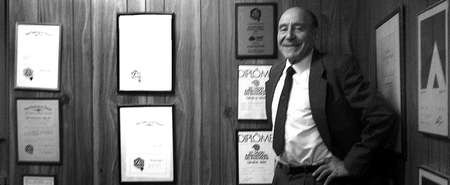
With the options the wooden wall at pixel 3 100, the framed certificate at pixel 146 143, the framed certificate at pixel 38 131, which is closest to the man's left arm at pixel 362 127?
the framed certificate at pixel 146 143

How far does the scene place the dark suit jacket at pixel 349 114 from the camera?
1.57 m

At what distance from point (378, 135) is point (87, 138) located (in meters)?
1.57

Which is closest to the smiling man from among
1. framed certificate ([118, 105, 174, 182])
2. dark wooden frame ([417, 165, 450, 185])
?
dark wooden frame ([417, 165, 450, 185])

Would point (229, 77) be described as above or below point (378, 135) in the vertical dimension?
above

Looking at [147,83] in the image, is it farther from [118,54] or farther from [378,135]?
[378,135]

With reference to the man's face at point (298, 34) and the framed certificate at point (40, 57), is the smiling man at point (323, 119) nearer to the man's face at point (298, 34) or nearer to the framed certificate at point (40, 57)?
the man's face at point (298, 34)

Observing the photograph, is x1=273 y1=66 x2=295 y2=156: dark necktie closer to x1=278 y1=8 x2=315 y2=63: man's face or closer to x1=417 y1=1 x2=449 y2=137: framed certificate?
x1=278 y1=8 x2=315 y2=63: man's face

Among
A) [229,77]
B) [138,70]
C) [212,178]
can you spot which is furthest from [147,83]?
[212,178]

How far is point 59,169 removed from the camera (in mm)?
2328

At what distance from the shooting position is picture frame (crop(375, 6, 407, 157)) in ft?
5.14

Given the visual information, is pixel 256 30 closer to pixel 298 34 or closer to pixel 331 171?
pixel 298 34

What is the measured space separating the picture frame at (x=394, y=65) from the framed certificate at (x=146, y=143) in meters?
1.11

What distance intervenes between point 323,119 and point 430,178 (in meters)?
0.46

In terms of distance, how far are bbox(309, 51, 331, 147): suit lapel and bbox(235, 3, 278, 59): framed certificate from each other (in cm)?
53
